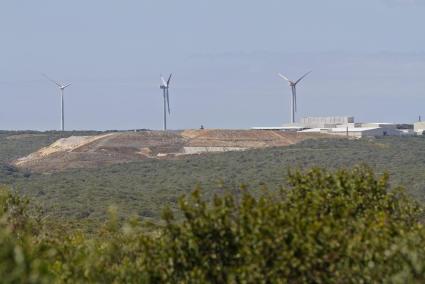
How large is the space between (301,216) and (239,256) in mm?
1749

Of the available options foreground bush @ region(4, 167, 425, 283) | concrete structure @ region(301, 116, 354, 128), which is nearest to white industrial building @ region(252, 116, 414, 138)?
concrete structure @ region(301, 116, 354, 128)

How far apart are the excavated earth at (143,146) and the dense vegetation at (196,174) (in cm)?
672

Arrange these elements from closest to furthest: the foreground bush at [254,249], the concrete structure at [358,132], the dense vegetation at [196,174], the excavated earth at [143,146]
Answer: the foreground bush at [254,249]
the dense vegetation at [196,174]
the excavated earth at [143,146]
the concrete structure at [358,132]

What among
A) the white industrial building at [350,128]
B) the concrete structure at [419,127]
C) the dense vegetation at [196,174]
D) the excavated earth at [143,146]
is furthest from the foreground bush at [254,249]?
the concrete structure at [419,127]

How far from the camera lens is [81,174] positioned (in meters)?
139

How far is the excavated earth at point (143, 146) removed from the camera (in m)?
154

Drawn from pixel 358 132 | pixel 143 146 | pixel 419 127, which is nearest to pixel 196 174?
pixel 143 146

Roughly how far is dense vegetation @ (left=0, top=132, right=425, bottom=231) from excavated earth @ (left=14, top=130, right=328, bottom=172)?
6.72 m

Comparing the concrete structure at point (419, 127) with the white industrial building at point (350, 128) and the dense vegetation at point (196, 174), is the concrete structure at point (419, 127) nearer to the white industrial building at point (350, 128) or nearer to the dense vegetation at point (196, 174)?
the white industrial building at point (350, 128)

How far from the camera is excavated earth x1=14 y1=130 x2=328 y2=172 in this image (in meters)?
154

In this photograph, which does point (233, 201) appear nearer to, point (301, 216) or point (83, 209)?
point (301, 216)

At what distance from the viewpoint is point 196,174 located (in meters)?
135

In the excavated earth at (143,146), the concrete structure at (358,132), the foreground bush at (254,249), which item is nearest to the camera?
the foreground bush at (254,249)

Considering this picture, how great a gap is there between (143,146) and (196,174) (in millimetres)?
32257
